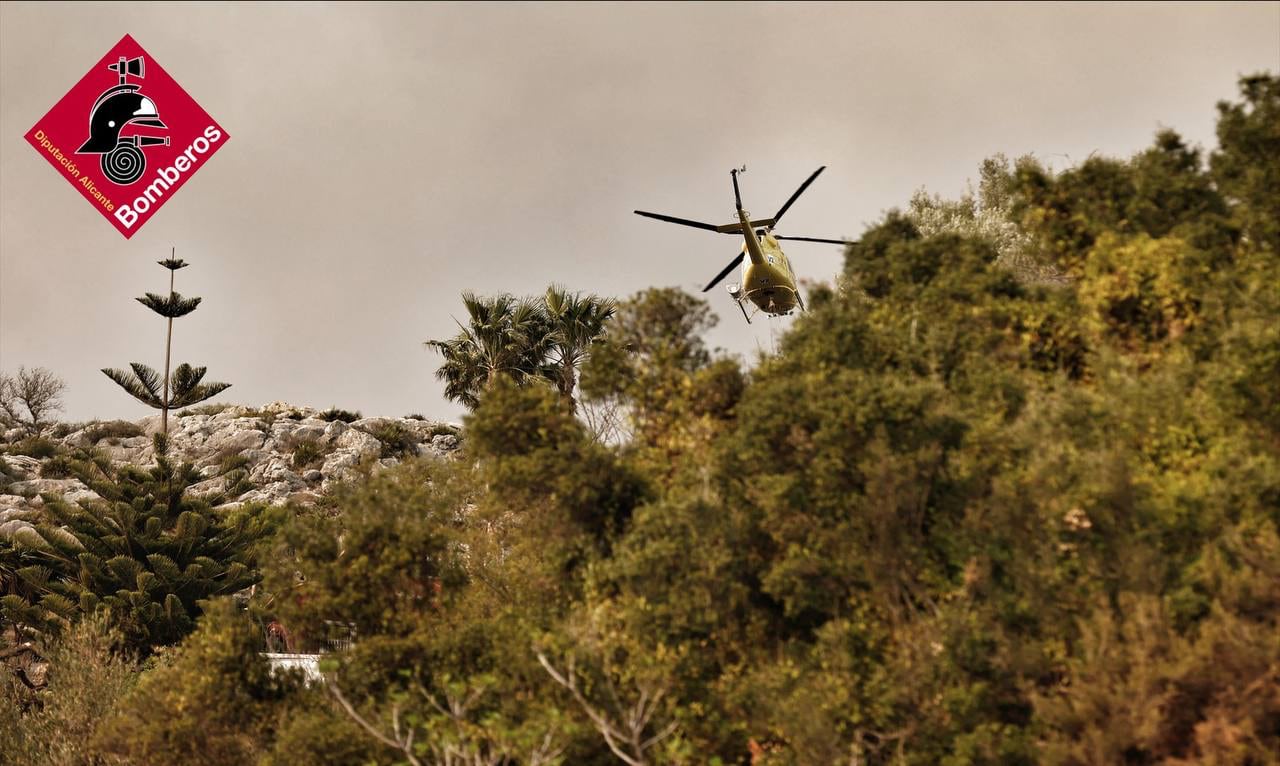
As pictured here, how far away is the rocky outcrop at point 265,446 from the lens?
186 feet

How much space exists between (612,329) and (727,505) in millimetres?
3370

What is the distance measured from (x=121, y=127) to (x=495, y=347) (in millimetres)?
11723

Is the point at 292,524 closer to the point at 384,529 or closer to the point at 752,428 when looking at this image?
the point at 384,529

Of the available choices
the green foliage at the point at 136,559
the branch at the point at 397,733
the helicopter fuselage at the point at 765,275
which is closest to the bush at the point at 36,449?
the green foliage at the point at 136,559

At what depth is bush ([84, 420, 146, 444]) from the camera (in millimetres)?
→ 76744

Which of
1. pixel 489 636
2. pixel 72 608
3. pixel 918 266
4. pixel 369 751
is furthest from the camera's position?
pixel 72 608

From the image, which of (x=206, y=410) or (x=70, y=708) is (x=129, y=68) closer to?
(x=70, y=708)

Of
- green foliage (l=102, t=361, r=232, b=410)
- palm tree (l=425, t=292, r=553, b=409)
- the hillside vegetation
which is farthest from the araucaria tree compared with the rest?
the hillside vegetation

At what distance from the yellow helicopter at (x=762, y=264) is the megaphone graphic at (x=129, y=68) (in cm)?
1576

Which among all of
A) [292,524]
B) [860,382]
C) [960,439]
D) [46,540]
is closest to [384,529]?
[292,524]

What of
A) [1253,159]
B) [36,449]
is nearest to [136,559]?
[1253,159]

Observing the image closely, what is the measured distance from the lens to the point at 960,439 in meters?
12.4

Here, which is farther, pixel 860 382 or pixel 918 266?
pixel 918 266

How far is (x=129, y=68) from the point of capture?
2792 centimetres
